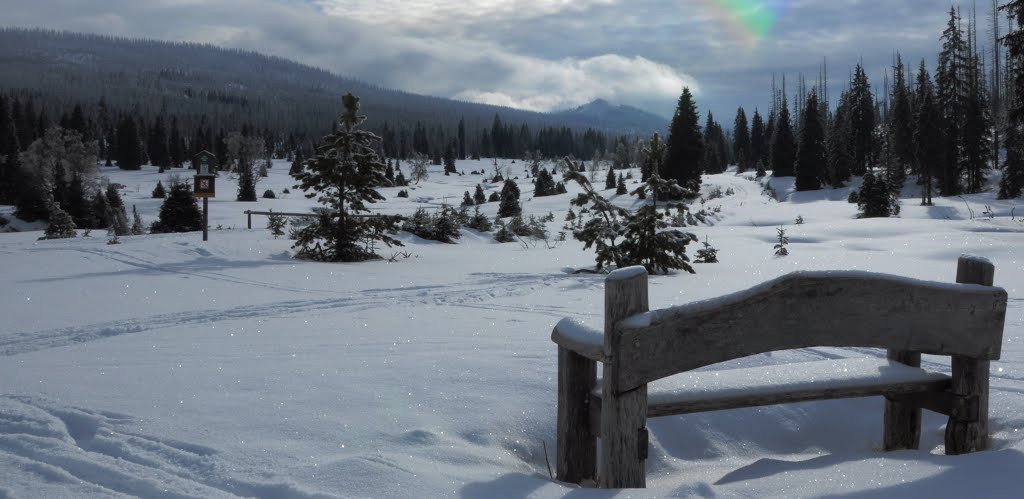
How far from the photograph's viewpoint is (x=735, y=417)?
4.76 meters

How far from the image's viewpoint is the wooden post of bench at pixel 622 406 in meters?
3.24

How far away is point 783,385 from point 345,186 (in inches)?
556

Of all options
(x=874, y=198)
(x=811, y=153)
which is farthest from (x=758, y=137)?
(x=874, y=198)

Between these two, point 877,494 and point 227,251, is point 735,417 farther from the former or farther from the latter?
point 227,251

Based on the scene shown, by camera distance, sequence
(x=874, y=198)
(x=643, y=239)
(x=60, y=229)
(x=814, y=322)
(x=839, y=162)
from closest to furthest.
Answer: (x=814, y=322)
(x=643, y=239)
(x=60, y=229)
(x=874, y=198)
(x=839, y=162)

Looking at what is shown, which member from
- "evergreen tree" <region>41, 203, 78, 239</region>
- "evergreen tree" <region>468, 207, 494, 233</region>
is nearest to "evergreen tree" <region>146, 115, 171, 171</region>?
"evergreen tree" <region>41, 203, 78, 239</region>

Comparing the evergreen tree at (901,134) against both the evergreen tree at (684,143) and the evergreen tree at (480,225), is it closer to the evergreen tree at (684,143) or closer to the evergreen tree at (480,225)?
the evergreen tree at (684,143)

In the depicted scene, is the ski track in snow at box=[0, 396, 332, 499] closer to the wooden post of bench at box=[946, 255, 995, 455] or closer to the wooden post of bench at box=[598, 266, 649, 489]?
the wooden post of bench at box=[598, 266, 649, 489]

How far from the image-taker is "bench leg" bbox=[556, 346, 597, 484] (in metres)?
3.79

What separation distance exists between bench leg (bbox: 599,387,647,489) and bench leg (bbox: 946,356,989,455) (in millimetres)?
1974

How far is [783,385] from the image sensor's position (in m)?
3.81

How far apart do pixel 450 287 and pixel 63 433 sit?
710 centimetres

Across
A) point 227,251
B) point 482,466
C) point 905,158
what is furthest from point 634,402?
point 905,158

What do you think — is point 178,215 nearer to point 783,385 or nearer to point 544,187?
point 783,385
